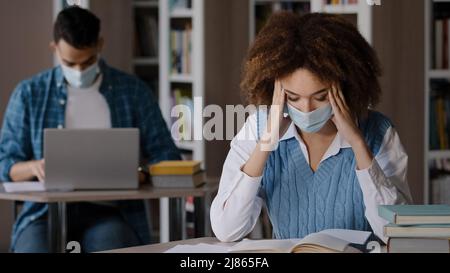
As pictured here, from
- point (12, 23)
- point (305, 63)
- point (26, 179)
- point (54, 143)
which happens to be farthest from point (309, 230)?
point (12, 23)

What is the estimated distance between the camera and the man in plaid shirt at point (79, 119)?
93.2 inches

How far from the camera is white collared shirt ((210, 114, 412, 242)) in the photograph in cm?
154

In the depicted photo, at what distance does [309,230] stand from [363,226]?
0.10 meters

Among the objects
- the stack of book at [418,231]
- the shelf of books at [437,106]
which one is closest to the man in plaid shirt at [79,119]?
the shelf of books at [437,106]

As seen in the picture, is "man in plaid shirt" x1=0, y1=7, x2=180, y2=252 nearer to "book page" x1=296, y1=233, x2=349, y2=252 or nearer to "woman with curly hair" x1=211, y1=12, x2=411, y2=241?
"woman with curly hair" x1=211, y1=12, x2=411, y2=241

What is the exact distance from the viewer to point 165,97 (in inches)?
142

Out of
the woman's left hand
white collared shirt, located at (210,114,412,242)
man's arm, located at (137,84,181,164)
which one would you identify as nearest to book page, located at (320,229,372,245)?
white collared shirt, located at (210,114,412,242)

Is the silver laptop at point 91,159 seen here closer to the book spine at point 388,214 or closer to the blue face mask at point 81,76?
the blue face mask at point 81,76

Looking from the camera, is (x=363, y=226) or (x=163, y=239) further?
(x=163, y=239)

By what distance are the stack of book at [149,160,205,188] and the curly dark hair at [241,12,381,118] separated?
651 mm

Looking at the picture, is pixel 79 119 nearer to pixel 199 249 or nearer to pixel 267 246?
pixel 199 249

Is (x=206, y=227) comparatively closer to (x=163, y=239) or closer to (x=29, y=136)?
(x=29, y=136)

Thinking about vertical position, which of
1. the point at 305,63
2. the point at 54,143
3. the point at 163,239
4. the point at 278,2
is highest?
the point at 278,2

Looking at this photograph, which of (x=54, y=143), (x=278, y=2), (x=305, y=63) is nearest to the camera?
(x=305, y=63)
